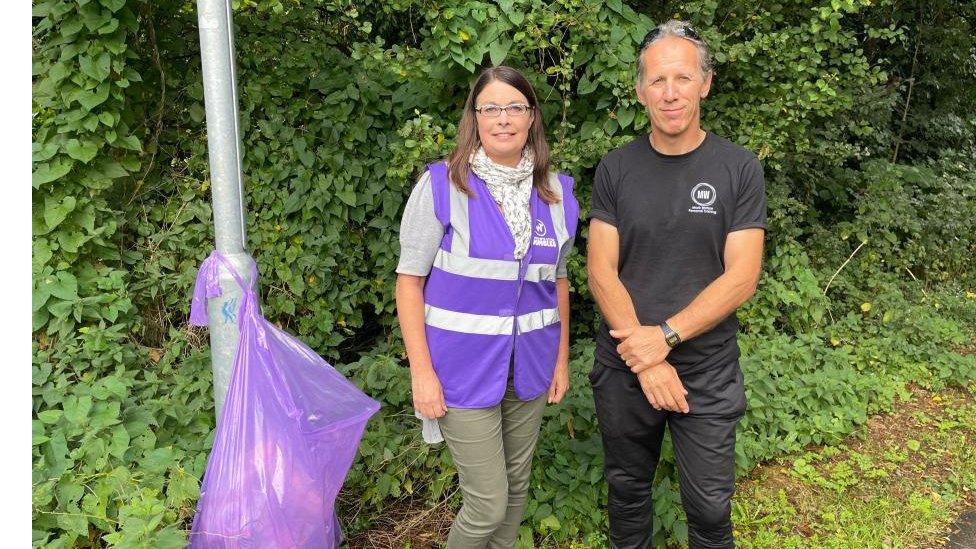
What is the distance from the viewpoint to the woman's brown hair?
7.34 feet

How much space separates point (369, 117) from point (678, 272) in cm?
245

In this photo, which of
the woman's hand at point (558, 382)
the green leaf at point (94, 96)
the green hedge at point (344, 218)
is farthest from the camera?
the green leaf at point (94, 96)

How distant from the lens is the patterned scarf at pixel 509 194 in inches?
89.0

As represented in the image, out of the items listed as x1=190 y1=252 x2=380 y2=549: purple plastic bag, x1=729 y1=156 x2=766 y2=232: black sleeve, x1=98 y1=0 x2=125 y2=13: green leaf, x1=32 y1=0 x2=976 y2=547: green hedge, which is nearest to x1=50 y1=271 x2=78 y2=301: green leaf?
x1=32 y1=0 x2=976 y2=547: green hedge

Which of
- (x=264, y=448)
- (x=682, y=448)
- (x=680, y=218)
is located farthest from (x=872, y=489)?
(x=264, y=448)

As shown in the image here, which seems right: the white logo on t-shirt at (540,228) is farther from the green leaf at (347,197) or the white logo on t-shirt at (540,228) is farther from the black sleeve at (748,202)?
the green leaf at (347,197)

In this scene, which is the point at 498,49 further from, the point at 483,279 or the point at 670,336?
the point at 670,336

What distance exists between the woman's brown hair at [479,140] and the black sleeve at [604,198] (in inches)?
5.9

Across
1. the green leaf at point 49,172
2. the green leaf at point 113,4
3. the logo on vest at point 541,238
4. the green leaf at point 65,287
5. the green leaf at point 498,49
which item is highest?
the green leaf at point 113,4

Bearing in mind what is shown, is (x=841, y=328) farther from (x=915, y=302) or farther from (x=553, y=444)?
(x=553, y=444)

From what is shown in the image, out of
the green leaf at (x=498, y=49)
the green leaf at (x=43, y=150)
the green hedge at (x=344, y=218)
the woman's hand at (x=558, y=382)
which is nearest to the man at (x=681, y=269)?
the woman's hand at (x=558, y=382)

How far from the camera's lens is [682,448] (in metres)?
2.46

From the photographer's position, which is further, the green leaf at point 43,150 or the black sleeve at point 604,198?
the green leaf at point 43,150

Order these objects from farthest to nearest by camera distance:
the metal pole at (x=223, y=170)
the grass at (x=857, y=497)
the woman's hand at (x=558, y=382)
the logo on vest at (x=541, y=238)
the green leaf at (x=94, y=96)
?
the green leaf at (x=94, y=96) < the grass at (x=857, y=497) < the woman's hand at (x=558, y=382) < the logo on vest at (x=541, y=238) < the metal pole at (x=223, y=170)
